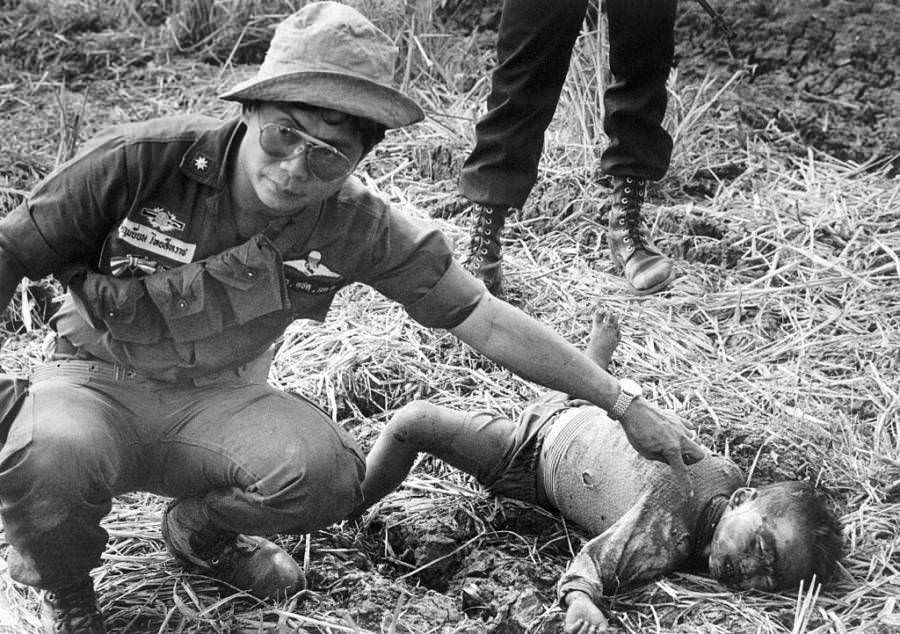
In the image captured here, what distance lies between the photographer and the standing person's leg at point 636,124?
4.14 metres

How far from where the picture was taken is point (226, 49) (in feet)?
19.4

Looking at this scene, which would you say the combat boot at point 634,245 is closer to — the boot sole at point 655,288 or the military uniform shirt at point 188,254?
the boot sole at point 655,288

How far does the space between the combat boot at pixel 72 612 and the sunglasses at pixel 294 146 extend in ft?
3.43

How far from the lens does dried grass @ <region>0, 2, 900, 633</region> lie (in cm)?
292

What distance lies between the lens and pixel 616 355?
12.9 ft

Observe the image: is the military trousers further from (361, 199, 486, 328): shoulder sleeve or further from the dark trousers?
the dark trousers

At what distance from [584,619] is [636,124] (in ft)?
6.84

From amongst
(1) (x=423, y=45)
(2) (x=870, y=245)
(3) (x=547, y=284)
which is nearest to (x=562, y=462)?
(3) (x=547, y=284)

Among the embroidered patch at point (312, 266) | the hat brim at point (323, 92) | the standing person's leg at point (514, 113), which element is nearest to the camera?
the hat brim at point (323, 92)

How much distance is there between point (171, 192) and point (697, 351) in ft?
6.72

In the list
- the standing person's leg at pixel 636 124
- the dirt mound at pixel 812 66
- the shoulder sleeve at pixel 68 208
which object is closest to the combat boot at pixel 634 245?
the standing person's leg at pixel 636 124

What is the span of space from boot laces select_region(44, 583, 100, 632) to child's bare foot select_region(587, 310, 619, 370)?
1.66m

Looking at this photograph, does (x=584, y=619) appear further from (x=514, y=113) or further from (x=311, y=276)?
(x=514, y=113)

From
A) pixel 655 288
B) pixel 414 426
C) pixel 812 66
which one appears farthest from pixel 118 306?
pixel 812 66
